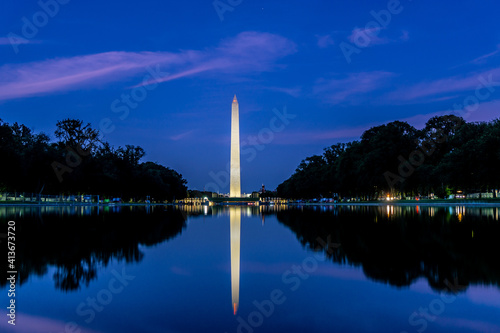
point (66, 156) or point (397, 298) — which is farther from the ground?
point (66, 156)

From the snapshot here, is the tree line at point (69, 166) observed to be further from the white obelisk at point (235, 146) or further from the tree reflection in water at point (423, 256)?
the tree reflection in water at point (423, 256)

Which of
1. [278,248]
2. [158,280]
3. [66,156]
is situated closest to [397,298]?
[158,280]

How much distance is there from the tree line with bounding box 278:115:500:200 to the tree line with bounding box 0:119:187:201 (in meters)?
38.8

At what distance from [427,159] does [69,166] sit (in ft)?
169

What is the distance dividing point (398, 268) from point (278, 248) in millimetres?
4044

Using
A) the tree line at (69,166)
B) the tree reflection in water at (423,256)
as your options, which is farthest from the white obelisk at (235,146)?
the tree reflection in water at (423,256)

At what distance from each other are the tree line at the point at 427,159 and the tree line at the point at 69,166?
3881 cm

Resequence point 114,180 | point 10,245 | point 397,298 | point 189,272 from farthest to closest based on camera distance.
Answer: point 114,180
point 10,245
point 189,272
point 397,298

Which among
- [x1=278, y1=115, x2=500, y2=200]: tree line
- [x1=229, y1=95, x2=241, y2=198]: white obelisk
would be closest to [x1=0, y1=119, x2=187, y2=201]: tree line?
[x1=229, y1=95, x2=241, y2=198]: white obelisk

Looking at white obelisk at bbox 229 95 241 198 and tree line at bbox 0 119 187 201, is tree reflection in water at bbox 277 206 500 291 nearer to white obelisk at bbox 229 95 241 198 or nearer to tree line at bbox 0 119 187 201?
tree line at bbox 0 119 187 201

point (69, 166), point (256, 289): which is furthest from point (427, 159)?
point (256, 289)

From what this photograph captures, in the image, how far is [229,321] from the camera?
5.17m

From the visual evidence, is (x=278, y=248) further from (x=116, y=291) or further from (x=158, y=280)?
(x=116, y=291)

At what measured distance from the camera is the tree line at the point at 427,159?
5106cm
